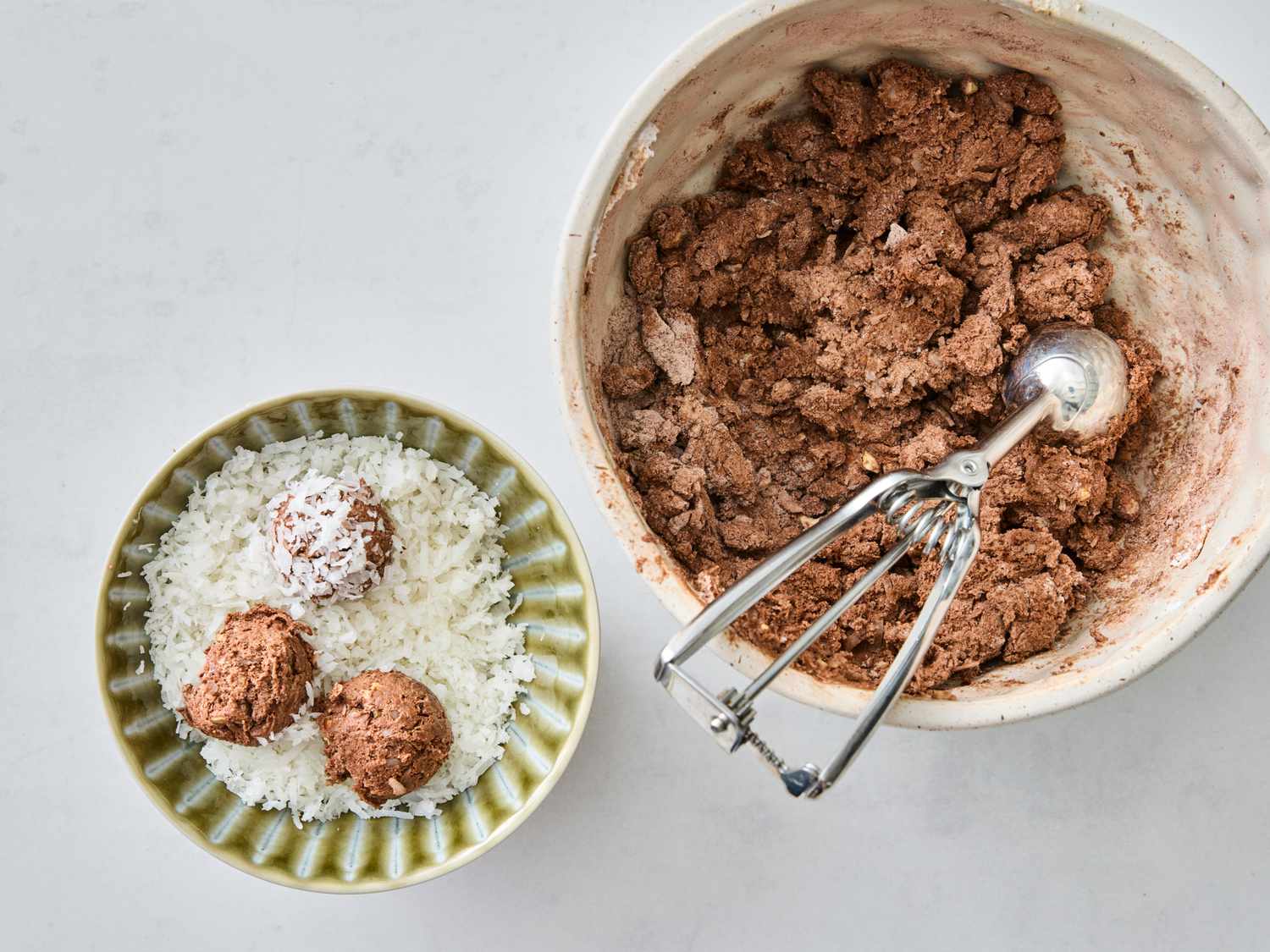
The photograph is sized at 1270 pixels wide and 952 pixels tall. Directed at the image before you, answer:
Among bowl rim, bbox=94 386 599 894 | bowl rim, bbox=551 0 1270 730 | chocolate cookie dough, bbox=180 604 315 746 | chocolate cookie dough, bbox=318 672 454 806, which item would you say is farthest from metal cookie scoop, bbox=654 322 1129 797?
chocolate cookie dough, bbox=180 604 315 746

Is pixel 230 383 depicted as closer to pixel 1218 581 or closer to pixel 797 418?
pixel 797 418

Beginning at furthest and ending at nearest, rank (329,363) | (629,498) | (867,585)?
(329,363)
(629,498)
(867,585)

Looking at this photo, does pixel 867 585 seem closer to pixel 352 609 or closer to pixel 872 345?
pixel 872 345

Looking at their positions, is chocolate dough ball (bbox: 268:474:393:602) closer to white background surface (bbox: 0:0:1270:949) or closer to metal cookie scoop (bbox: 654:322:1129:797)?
white background surface (bbox: 0:0:1270:949)

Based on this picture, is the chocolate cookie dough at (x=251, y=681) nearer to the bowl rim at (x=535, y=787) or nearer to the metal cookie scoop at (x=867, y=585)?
the bowl rim at (x=535, y=787)

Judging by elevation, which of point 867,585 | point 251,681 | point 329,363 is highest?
point 329,363

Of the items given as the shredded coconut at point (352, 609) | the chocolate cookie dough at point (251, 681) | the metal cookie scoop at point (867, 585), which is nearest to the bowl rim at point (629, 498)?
the metal cookie scoop at point (867, 585)

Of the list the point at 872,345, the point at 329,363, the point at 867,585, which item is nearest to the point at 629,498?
the point at 867,585
